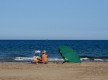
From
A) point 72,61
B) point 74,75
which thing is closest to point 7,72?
point 74,75

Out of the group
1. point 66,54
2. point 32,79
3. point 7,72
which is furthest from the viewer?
point 66,54

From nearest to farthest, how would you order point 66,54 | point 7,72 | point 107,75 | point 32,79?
point 32,79
point 107,75
point 7,72
point 66,54

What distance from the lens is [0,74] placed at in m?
19.8

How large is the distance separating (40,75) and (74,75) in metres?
1.73

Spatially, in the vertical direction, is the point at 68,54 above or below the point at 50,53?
above

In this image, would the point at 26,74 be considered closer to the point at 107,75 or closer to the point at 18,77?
the point at 18,77

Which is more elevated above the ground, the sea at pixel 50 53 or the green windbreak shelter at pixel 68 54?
the green windbreak shelter at pixel 68 54

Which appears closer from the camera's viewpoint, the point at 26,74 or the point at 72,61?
the point at 26,74

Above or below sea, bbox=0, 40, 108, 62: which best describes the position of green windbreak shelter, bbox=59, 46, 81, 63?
above

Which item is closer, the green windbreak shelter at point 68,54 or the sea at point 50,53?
the green windbreak shelter at point 68,54

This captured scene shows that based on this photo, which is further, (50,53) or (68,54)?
(50,53)

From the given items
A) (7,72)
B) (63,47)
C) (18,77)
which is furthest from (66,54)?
(18,77)

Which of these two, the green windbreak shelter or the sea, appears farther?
the sea

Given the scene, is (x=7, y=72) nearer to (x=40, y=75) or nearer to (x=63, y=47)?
(x=40, y=75)
